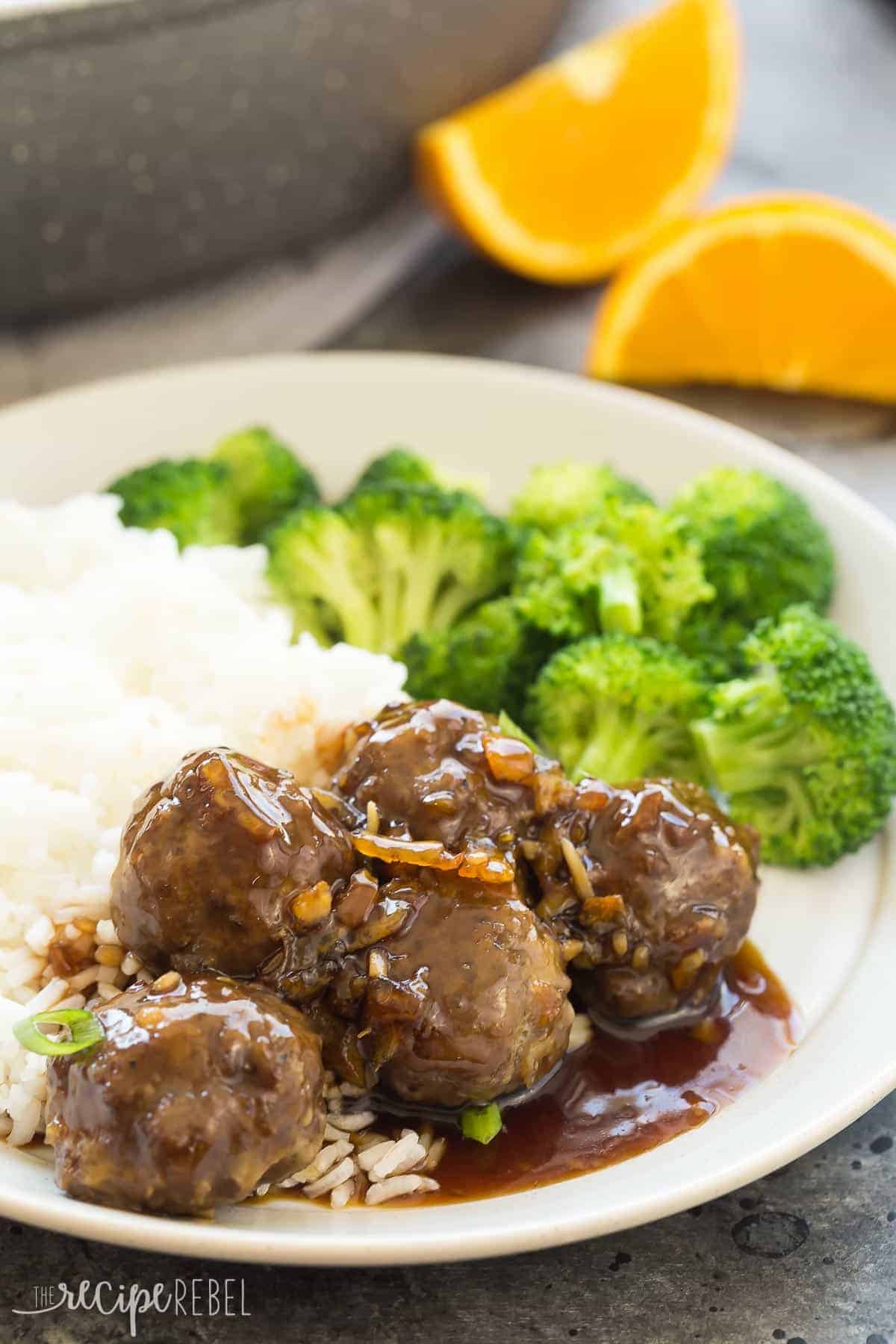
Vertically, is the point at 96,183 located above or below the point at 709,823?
above

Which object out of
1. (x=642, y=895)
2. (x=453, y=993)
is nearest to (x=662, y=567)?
(x=642, y=895)

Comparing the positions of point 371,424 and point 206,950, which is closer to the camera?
point 206,950

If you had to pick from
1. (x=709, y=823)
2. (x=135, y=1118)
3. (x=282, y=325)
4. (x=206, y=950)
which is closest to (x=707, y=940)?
(x=709, y=823)

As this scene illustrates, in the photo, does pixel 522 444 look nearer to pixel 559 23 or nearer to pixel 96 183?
pixel 96 183

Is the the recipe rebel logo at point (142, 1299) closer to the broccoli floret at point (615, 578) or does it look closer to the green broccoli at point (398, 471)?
the broccoli floret at point (615, 578)

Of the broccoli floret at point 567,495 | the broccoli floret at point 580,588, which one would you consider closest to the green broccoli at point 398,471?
the broccoli floret at point 567,495

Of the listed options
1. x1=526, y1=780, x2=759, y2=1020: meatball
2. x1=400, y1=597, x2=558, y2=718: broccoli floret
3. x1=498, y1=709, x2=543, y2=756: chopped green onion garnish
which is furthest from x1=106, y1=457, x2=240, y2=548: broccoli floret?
x1=526, y1=780, x2=759, y2=1020: meatball

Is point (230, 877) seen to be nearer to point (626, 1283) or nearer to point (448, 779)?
point (448, 779)
